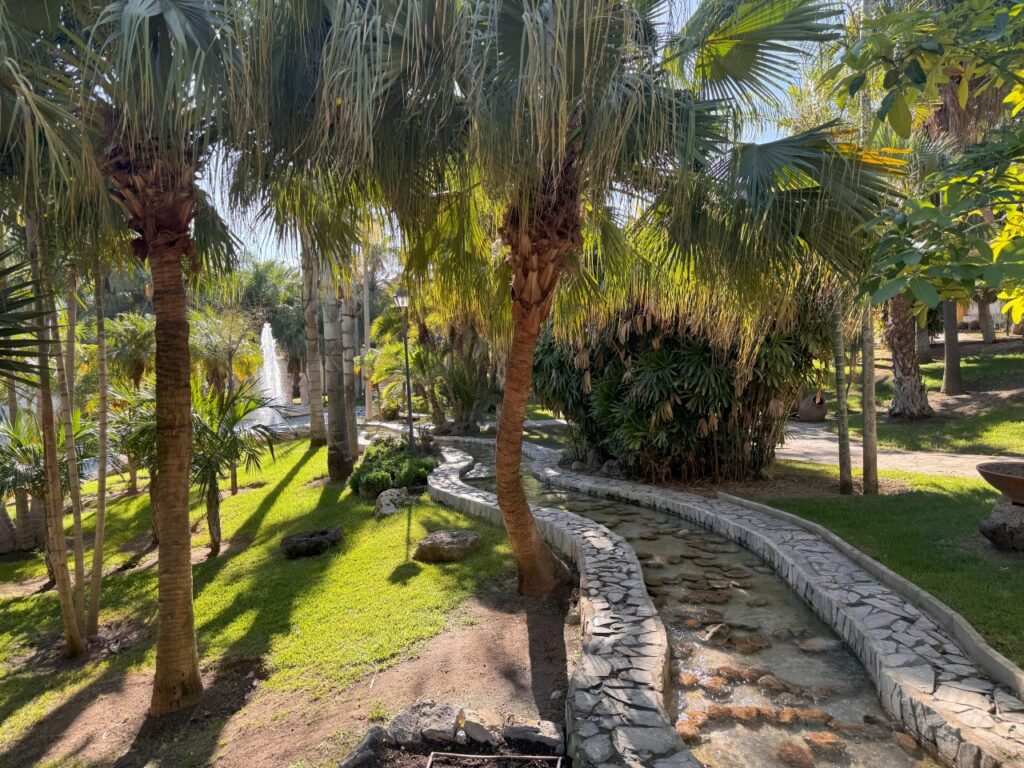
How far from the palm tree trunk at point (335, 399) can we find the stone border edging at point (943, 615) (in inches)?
359

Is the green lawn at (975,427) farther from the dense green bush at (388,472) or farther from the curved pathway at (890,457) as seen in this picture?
the dense green bush at (388,472)

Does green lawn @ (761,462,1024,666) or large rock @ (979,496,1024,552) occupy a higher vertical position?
large rock @ (979,496,1024,552)

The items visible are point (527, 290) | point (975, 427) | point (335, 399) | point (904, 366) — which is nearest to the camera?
point (527, 290)

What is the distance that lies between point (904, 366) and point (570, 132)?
14.9 metres

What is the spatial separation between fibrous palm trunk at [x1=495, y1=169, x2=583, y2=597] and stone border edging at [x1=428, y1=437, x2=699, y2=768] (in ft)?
2.80

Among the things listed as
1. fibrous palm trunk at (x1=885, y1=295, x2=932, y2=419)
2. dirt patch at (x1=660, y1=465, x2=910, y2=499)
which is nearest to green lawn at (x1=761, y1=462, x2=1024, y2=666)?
dirt patch at (x1=660, y1=465, x2=910, y2=499)

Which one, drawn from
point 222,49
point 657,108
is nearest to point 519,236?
point 657,108

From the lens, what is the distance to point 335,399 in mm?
12633

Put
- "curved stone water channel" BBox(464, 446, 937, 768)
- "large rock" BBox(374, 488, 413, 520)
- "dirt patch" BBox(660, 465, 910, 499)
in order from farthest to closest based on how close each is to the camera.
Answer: "large rock" BBox(374, 488, 413, 520) < "dirt patch" BBox(660, 465, 910, 499) < "curved stone water channel" BBox(464, 446, 937, 768)

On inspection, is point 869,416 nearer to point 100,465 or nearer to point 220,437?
point 220,437

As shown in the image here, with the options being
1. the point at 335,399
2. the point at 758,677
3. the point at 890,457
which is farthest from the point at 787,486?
the point at 335,399

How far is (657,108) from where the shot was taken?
3836 mm

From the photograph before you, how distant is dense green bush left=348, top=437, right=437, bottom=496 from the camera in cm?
1122

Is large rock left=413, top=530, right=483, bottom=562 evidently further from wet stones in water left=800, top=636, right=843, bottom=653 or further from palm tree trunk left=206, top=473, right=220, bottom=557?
wet stones in water left=800, top=636, right=843, bottom=653
